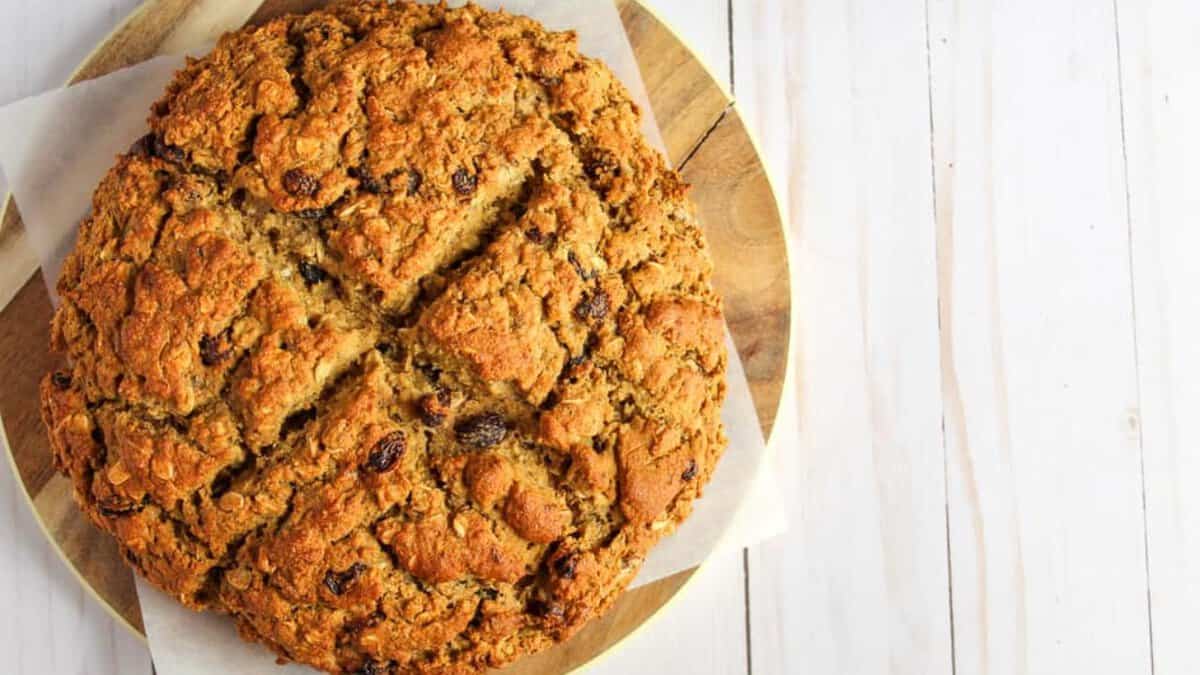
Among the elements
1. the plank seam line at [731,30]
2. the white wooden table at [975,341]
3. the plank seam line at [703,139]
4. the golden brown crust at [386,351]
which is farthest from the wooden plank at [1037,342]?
the golden brown crust at [386,351]

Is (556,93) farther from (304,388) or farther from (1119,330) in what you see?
(1119,330)

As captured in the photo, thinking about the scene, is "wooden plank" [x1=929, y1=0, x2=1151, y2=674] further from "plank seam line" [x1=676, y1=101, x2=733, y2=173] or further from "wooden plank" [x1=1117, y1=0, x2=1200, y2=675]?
"plank seam line" [x1=676, y1=101, x2=733, y2=173]

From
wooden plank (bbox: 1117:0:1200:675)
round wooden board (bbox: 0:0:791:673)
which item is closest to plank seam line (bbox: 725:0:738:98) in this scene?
round wooden board (bbox: 0:0:791:673)

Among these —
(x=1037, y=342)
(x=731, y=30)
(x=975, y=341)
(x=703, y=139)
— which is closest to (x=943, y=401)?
(x=975, y=341)

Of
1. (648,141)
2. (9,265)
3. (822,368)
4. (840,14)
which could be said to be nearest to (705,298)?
(648,141)

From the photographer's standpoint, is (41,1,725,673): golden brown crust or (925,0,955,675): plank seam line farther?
(925,0,955,675): plank seam line

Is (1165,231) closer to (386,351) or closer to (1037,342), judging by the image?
(1037,342)

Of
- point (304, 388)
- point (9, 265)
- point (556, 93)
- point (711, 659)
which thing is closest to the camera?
point (304, 388)
